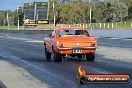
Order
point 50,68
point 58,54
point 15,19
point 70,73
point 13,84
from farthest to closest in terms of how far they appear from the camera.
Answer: point 15,19 < point 58,54 < point 50,68 < point 70,73 < point 13,84

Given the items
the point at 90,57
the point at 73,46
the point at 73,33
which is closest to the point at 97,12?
the point at 73,33

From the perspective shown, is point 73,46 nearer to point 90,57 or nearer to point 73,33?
point 90,57

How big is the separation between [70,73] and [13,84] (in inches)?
123

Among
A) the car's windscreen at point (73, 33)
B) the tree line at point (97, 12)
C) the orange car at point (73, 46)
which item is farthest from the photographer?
the tree line at point (97, 12)

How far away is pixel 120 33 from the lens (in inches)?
1982

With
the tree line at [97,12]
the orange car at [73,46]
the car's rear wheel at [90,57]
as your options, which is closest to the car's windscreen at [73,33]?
the orange car at [73,46]

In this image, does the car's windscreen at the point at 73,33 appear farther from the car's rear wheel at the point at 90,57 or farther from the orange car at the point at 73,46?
the car's rear wheel at the point at 90,57

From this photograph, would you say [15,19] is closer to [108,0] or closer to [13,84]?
[108,0]

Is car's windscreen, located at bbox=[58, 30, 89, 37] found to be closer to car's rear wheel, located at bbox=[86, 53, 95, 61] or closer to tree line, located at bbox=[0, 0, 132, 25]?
car's rear wheel, located at bbox=[86, 53, 95, 61]

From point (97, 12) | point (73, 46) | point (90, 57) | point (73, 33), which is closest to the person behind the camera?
point (73, 46)

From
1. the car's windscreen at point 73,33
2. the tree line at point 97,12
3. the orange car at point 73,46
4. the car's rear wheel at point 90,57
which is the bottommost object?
the car's rear wheel at point 90,57

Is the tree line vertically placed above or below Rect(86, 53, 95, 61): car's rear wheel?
above

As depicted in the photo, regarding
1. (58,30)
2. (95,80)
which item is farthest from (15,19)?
(95,80)

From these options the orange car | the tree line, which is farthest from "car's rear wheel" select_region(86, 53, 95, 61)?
the tree line
